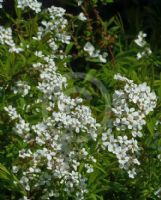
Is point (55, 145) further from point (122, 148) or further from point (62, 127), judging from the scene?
Answer: point (122, 148)

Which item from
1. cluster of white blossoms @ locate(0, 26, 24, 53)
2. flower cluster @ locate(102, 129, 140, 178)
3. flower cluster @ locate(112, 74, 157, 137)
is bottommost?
flower cluster @ locate(102, 129, 140, 178)

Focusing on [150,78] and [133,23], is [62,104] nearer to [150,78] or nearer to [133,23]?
[150,78]

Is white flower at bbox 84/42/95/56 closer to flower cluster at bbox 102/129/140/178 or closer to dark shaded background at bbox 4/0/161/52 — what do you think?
dark shaded background at bbox 4/0/161/52

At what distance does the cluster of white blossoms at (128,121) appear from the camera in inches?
125

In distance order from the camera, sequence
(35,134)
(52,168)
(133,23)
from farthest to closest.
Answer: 1. (133,23)
2. (35,134)
3. (52,168)

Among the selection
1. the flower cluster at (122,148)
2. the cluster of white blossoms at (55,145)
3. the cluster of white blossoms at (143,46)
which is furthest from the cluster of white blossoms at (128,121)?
the cluster of white blossoms at (143,46)

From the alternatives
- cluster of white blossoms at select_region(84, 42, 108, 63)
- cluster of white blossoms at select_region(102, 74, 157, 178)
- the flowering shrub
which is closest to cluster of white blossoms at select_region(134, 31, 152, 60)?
cluster of white blossoms at select_region(84, 42, 108, 63)

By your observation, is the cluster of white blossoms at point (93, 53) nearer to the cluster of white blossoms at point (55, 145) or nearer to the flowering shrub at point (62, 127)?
the flowering shrub at point (62, 127)

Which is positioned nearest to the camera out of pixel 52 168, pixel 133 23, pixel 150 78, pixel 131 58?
pixel 52 168

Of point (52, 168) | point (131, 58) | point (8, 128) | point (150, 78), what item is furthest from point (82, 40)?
point (52, 168)

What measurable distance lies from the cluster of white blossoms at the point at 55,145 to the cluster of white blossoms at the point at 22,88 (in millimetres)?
126

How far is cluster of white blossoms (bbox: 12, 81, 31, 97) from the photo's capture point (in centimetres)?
351

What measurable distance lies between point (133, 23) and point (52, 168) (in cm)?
238

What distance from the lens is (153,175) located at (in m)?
3.45
